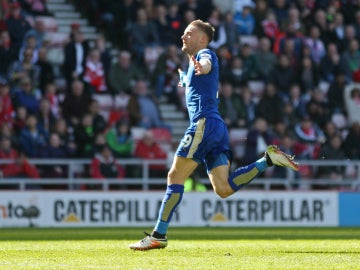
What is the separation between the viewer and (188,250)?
1192 centimetres

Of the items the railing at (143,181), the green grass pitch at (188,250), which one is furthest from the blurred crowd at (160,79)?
the green grass pitch at (188,250)

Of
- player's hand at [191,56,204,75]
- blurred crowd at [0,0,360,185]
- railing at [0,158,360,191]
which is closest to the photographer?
player's hand at [191,56,204,75]

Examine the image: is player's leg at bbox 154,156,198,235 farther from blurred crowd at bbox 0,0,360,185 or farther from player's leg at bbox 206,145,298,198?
blurred crowd at bbox 0,0,360,185

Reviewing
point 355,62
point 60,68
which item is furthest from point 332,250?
point 355,62

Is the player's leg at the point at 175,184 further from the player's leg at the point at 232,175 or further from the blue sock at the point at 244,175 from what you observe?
the blue sock at the point at 244,175

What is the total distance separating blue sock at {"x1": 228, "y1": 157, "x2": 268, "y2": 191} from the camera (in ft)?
37.8

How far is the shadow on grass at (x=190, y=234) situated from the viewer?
15.1m

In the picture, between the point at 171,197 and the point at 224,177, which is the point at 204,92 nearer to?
the point at 224,177

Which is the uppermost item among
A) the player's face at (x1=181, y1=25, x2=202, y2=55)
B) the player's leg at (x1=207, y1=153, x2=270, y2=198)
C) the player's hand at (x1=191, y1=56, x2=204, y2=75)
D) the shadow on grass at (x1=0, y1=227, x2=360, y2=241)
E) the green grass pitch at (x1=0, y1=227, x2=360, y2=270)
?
the player's face at (x1=181, y1=25, x2=202, y2=55)

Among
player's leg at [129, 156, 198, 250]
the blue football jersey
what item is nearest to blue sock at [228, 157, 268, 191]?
player's leg at [129, 156, 198, 250]

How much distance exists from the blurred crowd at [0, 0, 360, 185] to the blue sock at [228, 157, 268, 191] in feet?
28.9

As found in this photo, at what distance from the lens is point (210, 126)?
451 inches

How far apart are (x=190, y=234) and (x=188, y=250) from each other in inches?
176

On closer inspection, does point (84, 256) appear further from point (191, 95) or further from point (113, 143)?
point (113, 143)
